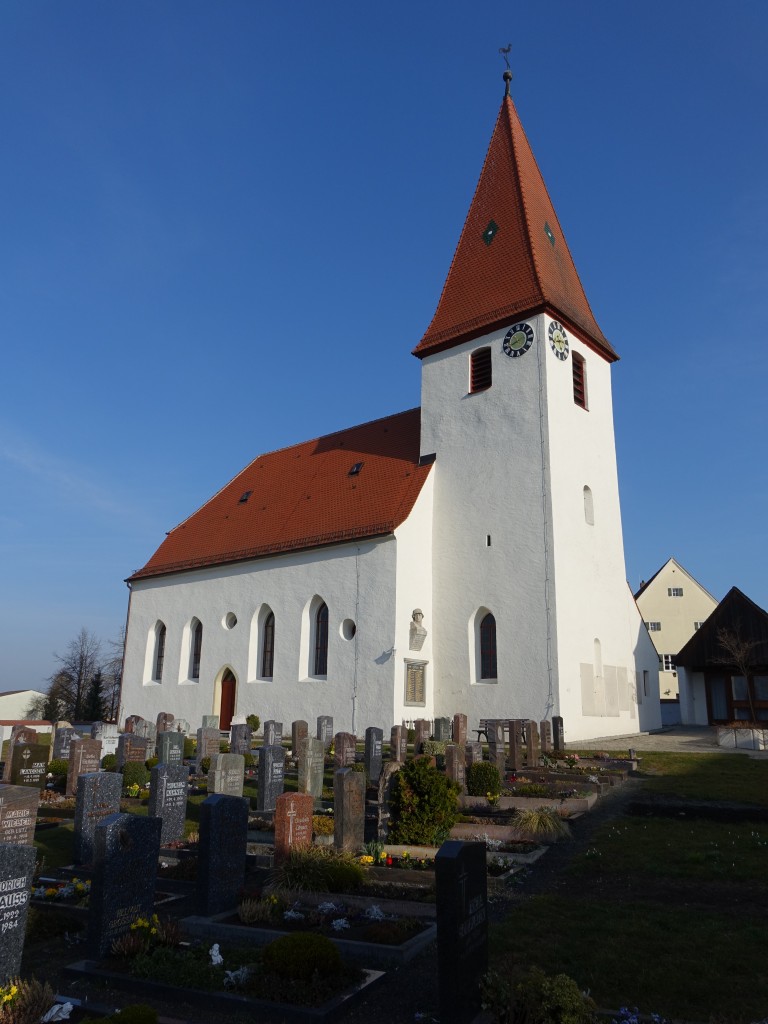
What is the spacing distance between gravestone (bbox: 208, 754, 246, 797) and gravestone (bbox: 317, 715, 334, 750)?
7556mm

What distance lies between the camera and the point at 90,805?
9.51 metres

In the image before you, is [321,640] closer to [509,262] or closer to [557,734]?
[557,734]

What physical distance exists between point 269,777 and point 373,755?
12.1 ft

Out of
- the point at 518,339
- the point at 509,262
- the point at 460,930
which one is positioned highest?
the point at 509,262

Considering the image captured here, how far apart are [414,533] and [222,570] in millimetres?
7812

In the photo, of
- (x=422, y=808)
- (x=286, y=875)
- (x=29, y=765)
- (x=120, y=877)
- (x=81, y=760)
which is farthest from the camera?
(x=29, y=765)

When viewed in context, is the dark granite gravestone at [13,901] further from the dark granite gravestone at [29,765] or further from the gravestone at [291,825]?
the dark granite gravestone at [29,765]

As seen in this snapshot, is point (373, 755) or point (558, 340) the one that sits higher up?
point (558, 340)

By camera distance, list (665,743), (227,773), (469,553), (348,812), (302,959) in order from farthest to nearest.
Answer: (469,553)
(665,743)
(227,773)
(348,812)
(302,959)

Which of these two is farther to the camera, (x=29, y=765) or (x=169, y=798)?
(x=29, y=765)

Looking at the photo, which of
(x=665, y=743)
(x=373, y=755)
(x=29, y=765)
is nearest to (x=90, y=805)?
(x=29, y=765)

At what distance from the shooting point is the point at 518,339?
22.7 metres

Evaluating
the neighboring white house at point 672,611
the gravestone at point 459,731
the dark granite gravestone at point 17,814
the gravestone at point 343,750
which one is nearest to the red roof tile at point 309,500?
the gravestone at point 459,731

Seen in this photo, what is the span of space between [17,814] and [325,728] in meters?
12.2
